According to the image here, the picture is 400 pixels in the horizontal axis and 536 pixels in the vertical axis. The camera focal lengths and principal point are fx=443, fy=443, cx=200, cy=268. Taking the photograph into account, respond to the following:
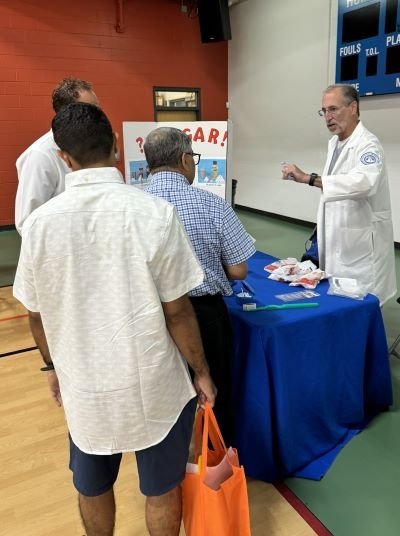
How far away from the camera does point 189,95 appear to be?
25.5ft

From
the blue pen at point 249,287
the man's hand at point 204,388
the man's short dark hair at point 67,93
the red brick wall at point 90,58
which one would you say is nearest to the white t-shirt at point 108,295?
the man's hand at point 204,388

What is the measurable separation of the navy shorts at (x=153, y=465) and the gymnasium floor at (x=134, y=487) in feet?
1.81

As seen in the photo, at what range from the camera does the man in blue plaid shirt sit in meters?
1.40

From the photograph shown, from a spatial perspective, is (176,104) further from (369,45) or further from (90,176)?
(90,176)

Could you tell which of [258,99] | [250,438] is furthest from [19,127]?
[250,438]

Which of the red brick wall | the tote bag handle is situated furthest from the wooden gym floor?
the red brick wall

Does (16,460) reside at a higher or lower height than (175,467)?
lower

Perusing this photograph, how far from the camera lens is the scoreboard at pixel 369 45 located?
4.46 metres

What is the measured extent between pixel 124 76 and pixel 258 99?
2170mm

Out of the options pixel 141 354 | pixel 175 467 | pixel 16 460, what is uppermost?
pixel 141 354

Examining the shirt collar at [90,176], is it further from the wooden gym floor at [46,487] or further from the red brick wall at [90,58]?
the red brick wall at [90,58]

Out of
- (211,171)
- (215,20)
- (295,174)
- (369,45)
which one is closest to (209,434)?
(295,174)

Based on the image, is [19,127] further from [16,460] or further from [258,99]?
[16,460]

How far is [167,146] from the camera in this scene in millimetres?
1396
